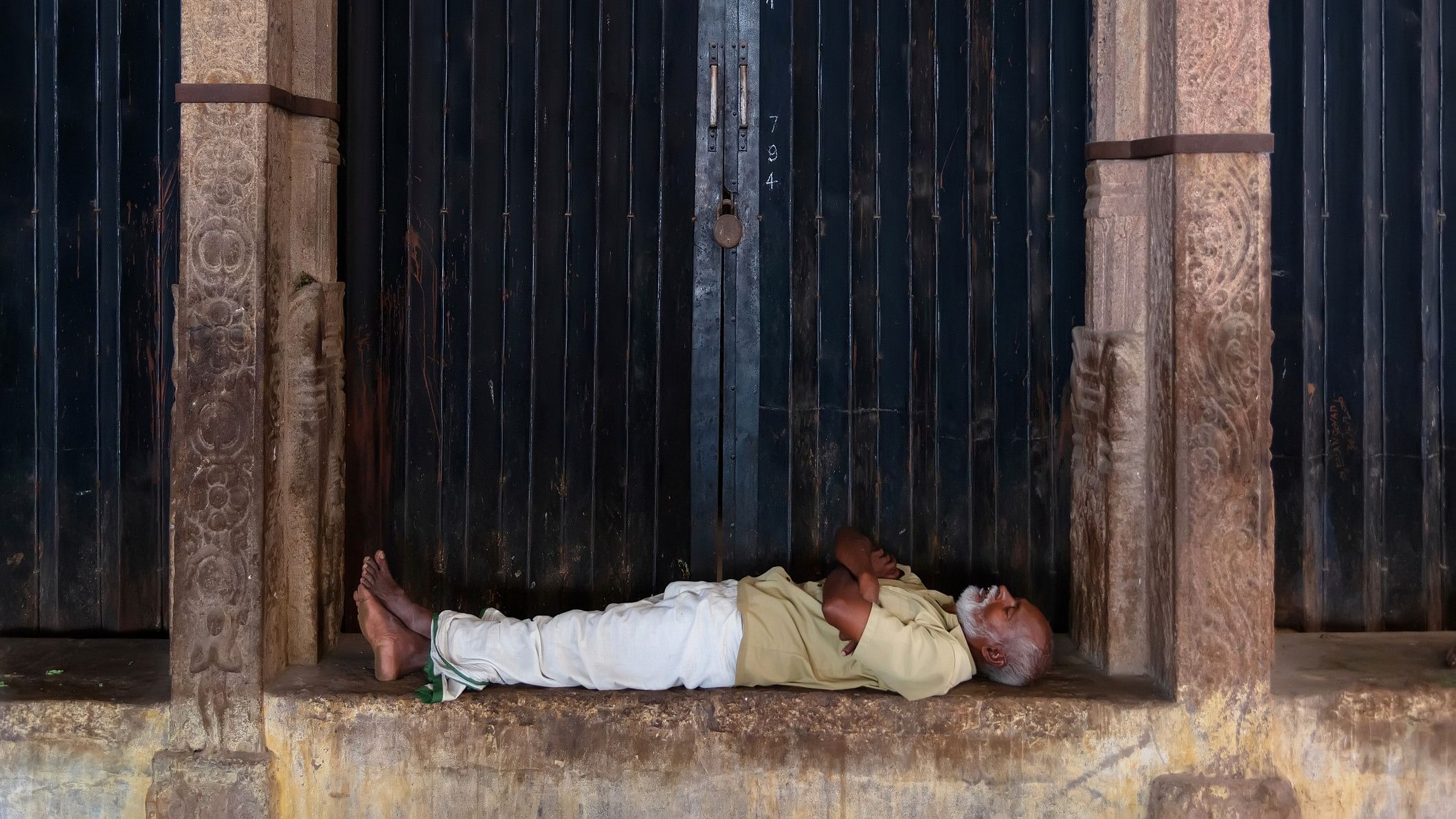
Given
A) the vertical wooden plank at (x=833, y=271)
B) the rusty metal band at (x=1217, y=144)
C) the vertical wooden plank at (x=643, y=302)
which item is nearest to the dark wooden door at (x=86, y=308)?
the vertical wooden plank at (x=643, y=302)

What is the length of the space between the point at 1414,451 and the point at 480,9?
10.8ft

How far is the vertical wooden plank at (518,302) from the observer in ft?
12.1

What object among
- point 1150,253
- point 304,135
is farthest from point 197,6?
point 1150,253

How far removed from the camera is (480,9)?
368cm

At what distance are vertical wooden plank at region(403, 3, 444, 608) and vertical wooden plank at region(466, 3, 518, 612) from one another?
4.3 inches

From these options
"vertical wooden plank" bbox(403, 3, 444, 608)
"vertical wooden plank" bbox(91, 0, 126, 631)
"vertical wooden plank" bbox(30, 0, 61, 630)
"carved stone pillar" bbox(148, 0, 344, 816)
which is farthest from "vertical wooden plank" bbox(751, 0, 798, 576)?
"vertical wooden plank" bbox(30, 0, 61, 630)

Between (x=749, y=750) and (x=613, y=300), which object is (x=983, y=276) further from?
(x=749, y=750)

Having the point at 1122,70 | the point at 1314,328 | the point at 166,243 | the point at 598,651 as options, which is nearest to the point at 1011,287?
the point at 1122,70

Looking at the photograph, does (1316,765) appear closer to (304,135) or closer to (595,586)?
(595,586)

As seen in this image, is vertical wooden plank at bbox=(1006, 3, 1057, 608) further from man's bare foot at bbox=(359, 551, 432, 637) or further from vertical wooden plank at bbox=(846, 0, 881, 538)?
man's bare foot at bbox=(359, 551, 432, 637)

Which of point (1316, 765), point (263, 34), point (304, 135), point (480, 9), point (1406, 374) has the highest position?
point (480, 9)

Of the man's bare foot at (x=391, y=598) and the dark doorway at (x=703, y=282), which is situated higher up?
the dark doorway at (x=703, y=282)

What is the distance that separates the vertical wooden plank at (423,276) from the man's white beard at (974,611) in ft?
5.40

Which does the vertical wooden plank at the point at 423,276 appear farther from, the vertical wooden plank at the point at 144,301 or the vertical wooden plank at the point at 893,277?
the vertical wooden plank at the point at 893,277
